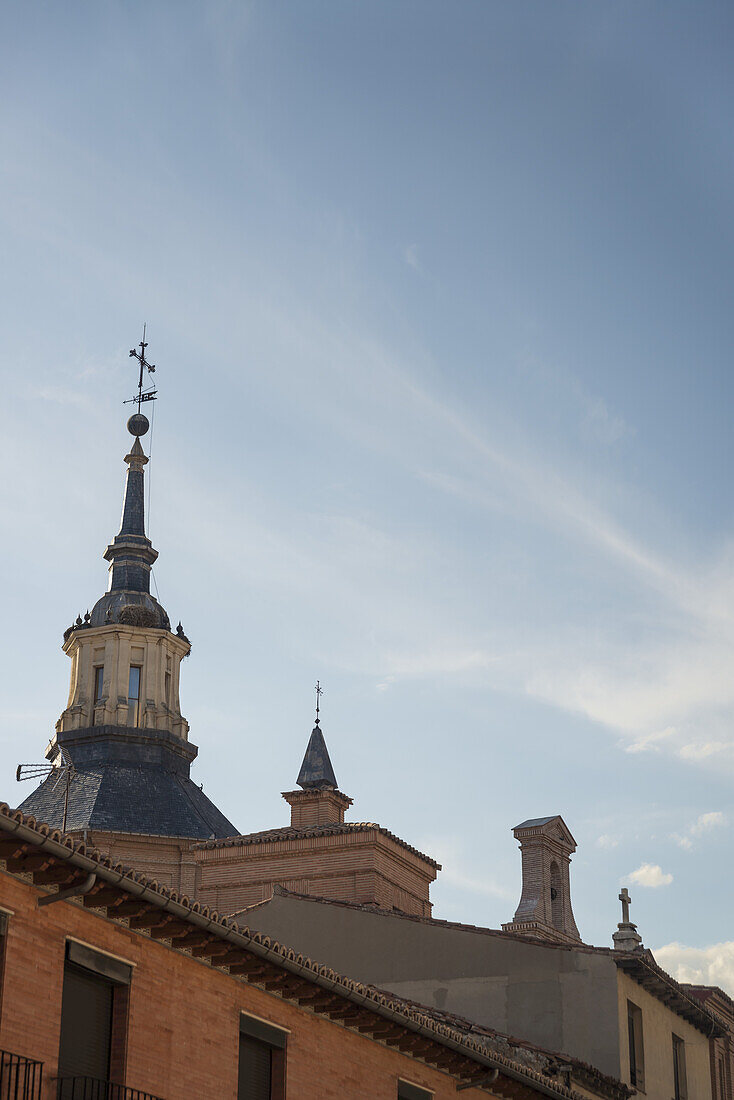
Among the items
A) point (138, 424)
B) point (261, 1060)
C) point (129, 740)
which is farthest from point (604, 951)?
point (138, 424)

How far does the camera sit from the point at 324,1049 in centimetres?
1628

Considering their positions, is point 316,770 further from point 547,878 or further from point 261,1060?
point 261,1060

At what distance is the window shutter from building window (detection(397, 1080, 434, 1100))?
8.43ft

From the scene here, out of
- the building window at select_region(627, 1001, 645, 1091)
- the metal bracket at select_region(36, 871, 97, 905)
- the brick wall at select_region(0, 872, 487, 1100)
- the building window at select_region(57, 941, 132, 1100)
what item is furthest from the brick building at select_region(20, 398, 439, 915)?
the metal bracket at select_region(36, 871, 97, 905)

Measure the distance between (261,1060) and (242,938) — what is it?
1760 mm

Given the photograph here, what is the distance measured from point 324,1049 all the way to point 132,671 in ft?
129

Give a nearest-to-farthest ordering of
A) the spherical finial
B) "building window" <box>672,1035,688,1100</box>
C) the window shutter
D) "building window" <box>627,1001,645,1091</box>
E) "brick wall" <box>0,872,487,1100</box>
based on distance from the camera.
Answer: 1. "brick wall" <box>0,872,487,1100</box>
2. the window shutter
3. "building window" <box>627,1001,645,1091</box>
4. "building window" <box>672,1035,688,1100</box>
5. the spherical finial

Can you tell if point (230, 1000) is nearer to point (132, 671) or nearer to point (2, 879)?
point (2, 879)

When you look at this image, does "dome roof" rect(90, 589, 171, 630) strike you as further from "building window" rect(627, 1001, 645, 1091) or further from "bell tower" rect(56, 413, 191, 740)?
"building window" rect(627, 1001, 645, 1091)

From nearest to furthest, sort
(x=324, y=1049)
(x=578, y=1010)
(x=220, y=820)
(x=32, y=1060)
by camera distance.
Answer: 1. (x=32, y=1060)
2. (x=324, y=1049)
3. (x=578, y=1010)
4. (x=220, y=820)

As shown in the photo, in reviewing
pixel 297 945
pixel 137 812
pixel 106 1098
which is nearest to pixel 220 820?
pixel 137 812

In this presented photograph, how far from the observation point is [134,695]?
54438 millimetres

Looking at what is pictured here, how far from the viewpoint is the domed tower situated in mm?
47781

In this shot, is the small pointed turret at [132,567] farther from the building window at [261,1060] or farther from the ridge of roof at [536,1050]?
the building window at [261,1060]
